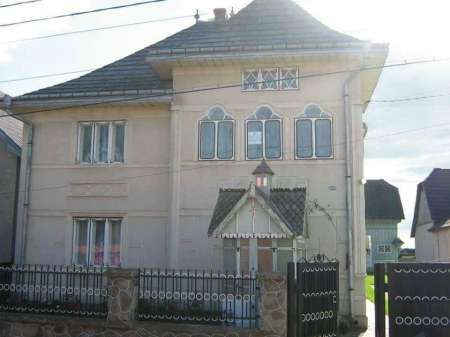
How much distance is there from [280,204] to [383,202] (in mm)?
38233

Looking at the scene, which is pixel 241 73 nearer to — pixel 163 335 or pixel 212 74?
pixel 212 74

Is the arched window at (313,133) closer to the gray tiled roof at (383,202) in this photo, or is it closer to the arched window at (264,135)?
the arched window at (264,135)

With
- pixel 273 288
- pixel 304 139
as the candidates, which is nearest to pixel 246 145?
pixel 304 139

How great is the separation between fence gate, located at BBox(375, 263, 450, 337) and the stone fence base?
3.05 metres

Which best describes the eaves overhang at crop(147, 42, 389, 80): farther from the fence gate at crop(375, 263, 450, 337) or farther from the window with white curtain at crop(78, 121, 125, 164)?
the fence gate at crop(375, 263, 450, 337)

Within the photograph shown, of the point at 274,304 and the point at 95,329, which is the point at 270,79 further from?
the point at 95,329

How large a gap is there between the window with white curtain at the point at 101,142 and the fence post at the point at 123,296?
18.6 feet

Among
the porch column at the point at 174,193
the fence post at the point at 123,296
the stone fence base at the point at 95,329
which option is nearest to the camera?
the stone fence base at the point at 95,329

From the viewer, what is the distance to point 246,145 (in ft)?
49.9

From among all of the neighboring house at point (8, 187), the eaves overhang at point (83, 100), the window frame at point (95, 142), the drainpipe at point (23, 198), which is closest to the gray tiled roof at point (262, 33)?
the eaves overhang at point (83, 100)

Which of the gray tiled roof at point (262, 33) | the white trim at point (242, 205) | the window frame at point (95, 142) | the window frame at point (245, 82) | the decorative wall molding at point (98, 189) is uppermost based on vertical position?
the gray tiled roof at point (262, 33)

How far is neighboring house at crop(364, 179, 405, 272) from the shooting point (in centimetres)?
4616

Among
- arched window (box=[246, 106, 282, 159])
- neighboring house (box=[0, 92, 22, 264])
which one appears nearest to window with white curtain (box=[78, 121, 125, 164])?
arched window (box=[246, 106, 282, 159])

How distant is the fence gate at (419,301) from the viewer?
7.64 meters
